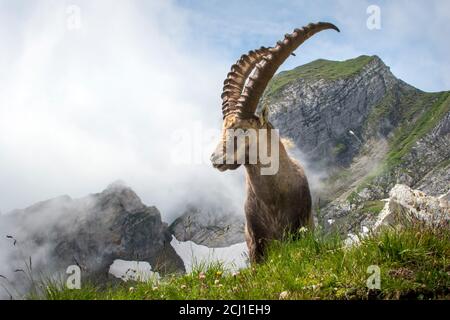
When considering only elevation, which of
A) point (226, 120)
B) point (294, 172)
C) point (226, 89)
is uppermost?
Answer: point (226, 89)

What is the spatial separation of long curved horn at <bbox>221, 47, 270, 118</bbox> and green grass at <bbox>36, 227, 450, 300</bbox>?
5.37m

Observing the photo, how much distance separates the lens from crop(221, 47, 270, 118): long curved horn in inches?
520

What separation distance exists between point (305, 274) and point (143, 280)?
114 inches

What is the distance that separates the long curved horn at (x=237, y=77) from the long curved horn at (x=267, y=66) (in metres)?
1.11

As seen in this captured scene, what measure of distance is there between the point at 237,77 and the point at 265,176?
3.39 metres

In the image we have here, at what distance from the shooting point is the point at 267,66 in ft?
39.7

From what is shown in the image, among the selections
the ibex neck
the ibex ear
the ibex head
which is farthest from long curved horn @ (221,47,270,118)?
the ibex neck

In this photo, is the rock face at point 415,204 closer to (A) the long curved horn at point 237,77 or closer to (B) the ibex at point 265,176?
(B) the ibex at point 265,176

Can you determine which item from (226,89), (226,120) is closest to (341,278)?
(226,120)

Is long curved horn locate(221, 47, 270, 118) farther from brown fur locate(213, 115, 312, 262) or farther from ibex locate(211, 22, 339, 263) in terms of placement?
brown fur locate(213, 115, 312, 262)

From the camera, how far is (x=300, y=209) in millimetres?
11250
